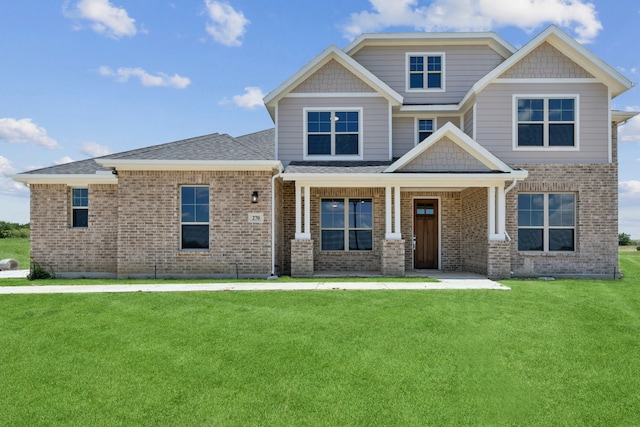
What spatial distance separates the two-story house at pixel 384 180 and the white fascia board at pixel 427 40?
0.05 metres

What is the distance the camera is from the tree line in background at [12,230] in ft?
105

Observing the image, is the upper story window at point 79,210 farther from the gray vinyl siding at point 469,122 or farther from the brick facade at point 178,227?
the gray vinyl siding at point 469,122

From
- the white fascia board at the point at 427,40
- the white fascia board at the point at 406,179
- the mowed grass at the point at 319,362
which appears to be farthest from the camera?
the white fascia board at the point at 427,40

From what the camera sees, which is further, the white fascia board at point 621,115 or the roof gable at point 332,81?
the roof gable at point 332,81

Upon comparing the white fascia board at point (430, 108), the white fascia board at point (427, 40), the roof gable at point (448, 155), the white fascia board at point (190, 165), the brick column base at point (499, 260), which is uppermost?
the white fascia board at point (427, 40)

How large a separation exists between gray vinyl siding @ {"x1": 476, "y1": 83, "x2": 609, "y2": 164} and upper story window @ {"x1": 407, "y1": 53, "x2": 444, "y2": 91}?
2506mm

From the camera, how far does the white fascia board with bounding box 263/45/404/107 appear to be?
588 inches

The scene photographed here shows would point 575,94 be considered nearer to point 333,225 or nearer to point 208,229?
point 333,225

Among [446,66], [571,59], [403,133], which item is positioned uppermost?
[446,66]

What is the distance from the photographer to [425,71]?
Answer: 16.7 m

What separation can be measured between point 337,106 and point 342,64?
1.40 m

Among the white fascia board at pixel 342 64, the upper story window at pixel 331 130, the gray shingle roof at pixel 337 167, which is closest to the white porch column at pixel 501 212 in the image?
the gray shingle roof at pixel 337 167

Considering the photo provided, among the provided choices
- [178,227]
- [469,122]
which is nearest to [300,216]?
[178,227]

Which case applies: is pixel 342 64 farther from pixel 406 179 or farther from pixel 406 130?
pixel 406 179
